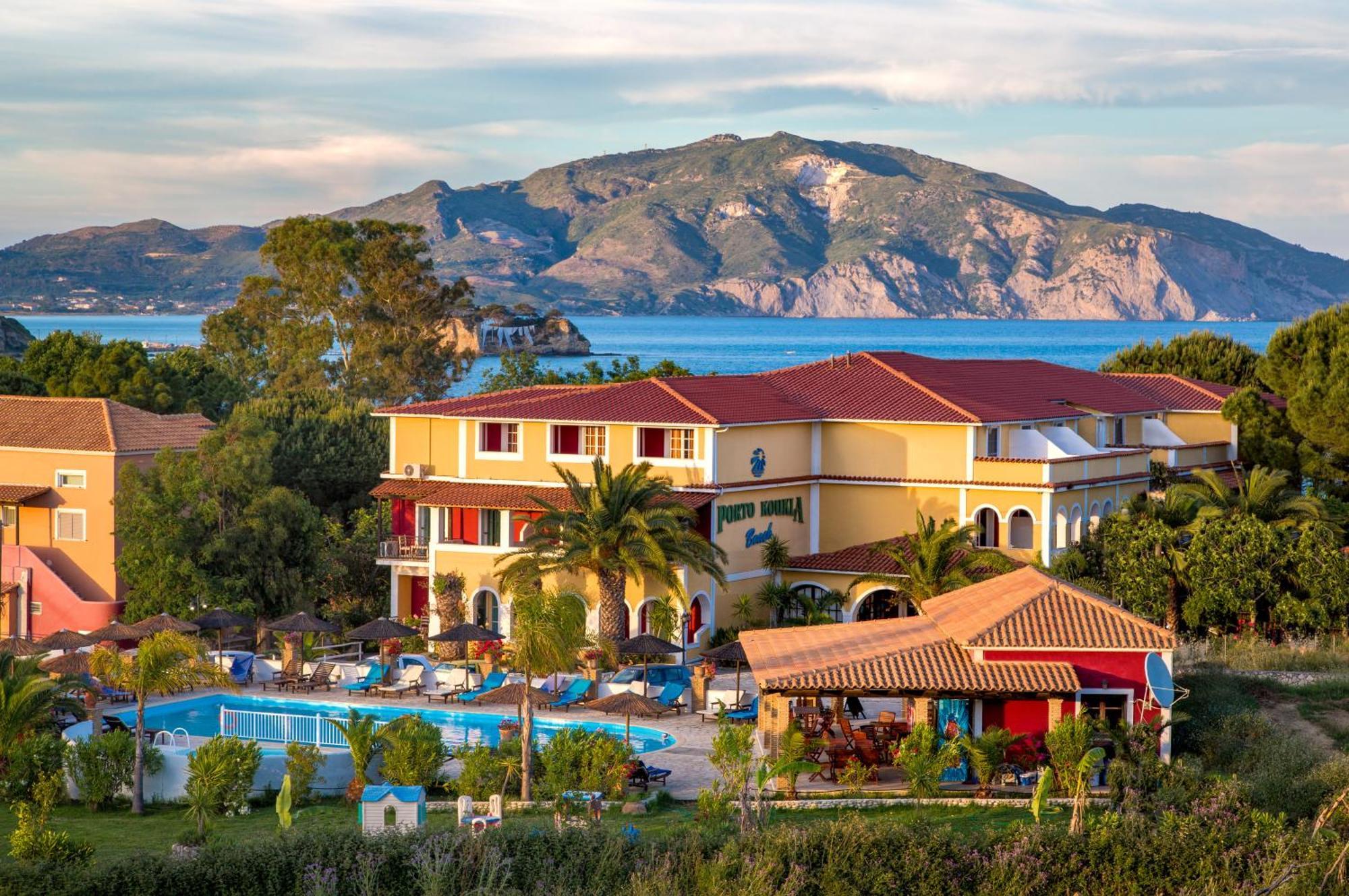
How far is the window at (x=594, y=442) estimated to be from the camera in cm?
4109

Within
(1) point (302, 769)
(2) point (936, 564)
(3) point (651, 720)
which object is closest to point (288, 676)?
(3) point (651, 720)

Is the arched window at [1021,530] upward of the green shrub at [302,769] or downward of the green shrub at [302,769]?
upward

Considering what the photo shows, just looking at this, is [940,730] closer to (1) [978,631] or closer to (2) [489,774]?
(1) [978,631]

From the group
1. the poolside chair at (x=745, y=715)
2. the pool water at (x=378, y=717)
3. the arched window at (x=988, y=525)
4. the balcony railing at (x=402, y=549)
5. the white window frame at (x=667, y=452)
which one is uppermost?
the white window frame at (x=667, y=452)

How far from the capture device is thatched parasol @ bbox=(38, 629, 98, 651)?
36419mm

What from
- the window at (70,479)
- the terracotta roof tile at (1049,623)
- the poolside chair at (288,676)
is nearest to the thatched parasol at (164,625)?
the poolside chair at (288,676)

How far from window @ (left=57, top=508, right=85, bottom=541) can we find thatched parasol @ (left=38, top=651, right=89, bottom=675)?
1116 cm

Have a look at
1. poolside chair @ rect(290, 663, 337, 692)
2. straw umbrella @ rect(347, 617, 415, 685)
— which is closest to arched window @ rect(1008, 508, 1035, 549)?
straw umbrella @ rect(347, 617, 415, 685)

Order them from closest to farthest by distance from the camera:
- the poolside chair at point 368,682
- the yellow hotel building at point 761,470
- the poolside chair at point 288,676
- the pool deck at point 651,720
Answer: the pool deck at point 651,720 → the poolside chair at point 368,682 → the poolside chair at point 288,676 → the yellow hotel building at point 761,470

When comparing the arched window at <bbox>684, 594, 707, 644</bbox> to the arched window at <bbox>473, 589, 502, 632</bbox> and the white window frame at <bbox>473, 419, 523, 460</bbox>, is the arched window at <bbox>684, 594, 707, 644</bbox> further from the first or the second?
the white window frame at <bbox>473, 419, 523, 460</bbox>

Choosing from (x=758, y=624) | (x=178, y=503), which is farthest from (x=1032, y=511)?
(x=178, y=503)

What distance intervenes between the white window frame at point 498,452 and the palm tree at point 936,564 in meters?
8.57

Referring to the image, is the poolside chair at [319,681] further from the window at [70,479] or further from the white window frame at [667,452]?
the window at [70,479]

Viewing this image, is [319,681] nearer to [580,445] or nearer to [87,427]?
[580,445]
